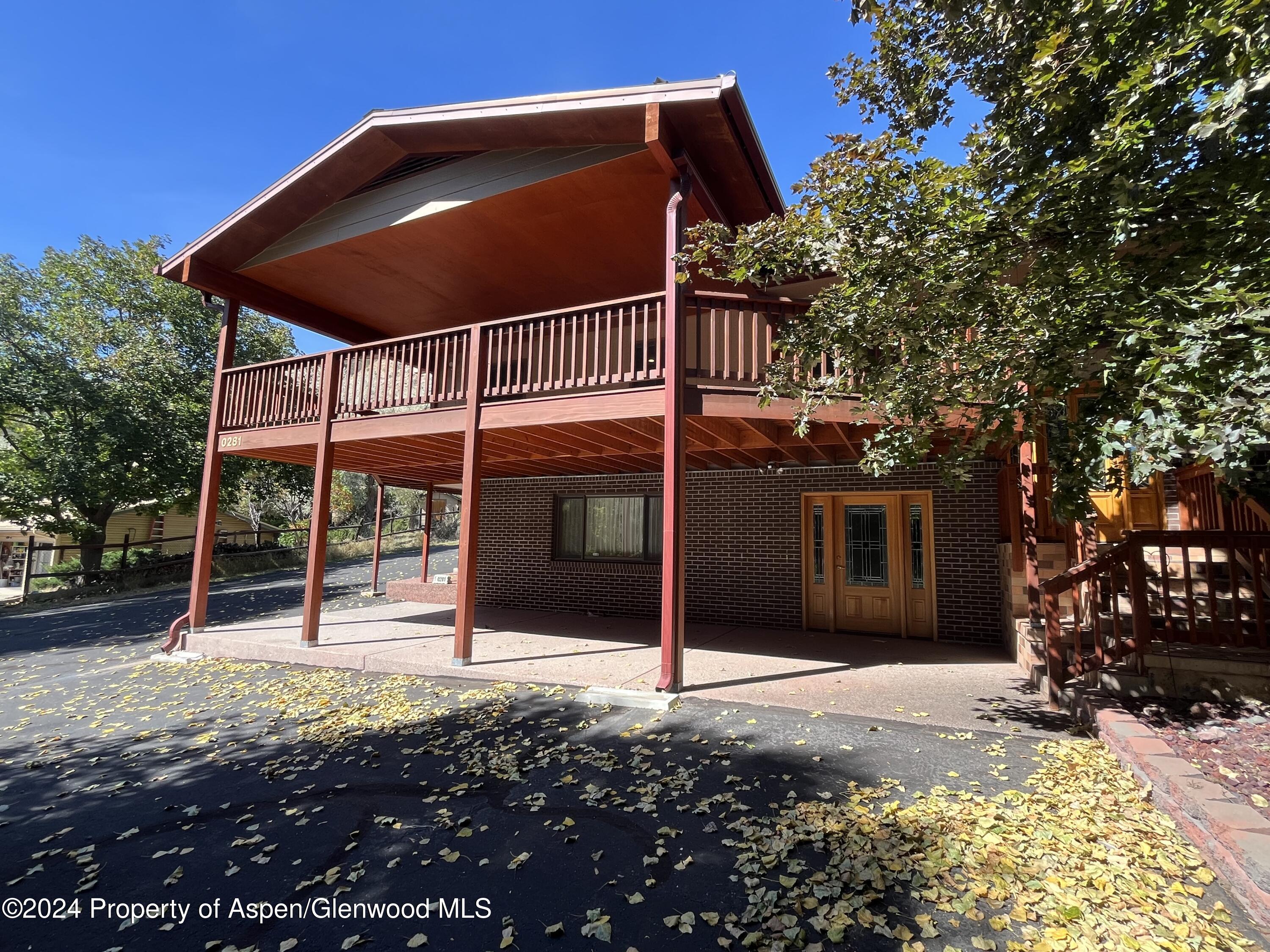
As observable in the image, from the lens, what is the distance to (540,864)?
Answer: 9.16ft

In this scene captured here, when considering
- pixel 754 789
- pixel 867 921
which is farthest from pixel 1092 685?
pixel 867 921


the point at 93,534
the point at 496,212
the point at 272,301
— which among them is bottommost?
the point at 93,534

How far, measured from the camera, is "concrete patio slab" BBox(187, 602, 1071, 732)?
5086 millimetres

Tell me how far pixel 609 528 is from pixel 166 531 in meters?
26.4

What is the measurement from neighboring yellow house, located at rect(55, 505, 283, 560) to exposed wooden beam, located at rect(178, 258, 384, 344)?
1422 centimetres

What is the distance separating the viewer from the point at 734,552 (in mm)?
9258

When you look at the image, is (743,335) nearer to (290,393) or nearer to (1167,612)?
(1167,612)

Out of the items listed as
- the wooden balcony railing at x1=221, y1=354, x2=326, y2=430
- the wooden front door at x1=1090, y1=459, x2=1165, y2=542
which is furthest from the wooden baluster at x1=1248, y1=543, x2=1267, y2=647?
the wooden balcony railing at x1=221, y1=354, x2=326, y2=430

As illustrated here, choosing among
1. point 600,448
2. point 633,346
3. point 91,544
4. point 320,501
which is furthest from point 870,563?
point 91,544

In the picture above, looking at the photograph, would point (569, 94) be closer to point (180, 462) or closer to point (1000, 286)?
point (1000, 286)

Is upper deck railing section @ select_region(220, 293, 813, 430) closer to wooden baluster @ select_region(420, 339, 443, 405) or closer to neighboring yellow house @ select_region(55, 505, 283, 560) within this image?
wooden baluster @ select_region(420, 339, 443, 405)

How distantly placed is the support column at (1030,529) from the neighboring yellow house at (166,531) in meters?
23.7

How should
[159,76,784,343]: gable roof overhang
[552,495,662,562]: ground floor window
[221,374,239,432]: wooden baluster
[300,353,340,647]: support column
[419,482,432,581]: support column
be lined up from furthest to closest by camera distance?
1. [419,482,432,581]: support column
2. [552,495,662,562]: ground floor window
3. [221,374,239,432]: wooden baluster
4. [300,353,340,647]: support column
5. [159,76,784,343]: gable roof overhang


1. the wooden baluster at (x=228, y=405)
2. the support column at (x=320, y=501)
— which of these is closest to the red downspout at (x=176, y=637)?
the support column at (x=320, y=501)
